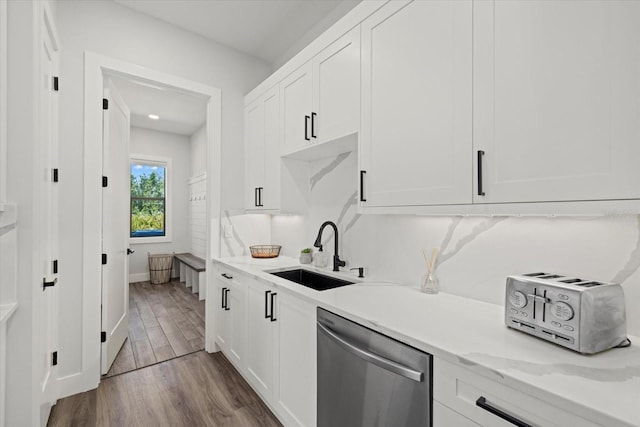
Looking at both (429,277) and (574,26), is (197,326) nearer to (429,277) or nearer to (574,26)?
(429,277)

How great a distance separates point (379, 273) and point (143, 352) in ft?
7.75

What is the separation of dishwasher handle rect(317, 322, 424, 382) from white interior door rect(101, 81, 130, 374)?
199cm

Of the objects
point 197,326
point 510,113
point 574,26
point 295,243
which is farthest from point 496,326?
point 197,326

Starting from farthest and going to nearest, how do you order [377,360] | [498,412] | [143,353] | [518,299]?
1. [143,353]
2. [377,360]
3. [518,299]
4. [498,412]

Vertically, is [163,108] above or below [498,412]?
above

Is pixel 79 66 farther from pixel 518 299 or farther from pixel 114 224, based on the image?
pixel 518 299

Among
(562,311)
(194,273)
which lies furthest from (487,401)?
(194,273)

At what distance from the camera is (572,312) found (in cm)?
89

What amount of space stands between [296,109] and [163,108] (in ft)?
10.8

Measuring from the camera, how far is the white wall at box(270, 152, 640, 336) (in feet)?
3.47

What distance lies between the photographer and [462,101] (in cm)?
121

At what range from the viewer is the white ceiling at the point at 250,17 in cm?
239

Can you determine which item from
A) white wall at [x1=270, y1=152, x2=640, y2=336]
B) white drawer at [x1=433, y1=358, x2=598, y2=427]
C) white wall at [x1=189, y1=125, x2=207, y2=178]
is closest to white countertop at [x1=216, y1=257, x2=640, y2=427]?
white drawer at [x1=433, y1=358, x2=598, y2=427]

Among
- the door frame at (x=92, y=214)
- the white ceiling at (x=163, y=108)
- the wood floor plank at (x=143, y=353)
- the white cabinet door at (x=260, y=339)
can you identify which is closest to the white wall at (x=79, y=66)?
the door frame at (x=92, y=214)
